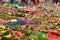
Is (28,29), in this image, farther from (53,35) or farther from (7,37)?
(7,37)

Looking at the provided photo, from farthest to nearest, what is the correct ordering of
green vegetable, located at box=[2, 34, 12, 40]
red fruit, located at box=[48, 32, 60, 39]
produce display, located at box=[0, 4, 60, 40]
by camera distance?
red fruit, located at box=[48, 32, 60, 39] < produce display, located at box=[0, 4, 60, 40] < green vegetable, located at box=[2, 34, 12, 40]

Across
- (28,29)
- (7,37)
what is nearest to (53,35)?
(28,29)

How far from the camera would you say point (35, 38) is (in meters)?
4.90

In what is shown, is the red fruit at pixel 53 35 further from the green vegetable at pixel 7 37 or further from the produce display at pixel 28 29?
the green vegetable at pixel 7 37

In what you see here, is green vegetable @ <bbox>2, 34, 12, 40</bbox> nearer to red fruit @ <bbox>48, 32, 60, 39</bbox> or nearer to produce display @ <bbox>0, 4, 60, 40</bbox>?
produce display @ <bbox>0, 4, 60, 40</bbox>

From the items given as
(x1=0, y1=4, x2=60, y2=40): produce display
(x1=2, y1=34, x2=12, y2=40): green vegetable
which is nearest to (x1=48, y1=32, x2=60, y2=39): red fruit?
(x1=0, y1=4, x2=60, y2=40): produce display

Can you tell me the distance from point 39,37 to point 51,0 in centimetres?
1408

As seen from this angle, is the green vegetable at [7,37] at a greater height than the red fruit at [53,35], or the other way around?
the green vegetable at [7,37]

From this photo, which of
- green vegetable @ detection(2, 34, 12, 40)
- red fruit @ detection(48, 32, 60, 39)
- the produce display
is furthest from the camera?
red fruit @ detection(48, 32, 60, 39)

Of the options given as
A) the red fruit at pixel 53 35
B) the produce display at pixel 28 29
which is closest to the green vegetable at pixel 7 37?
the produce display at pixel 28 29

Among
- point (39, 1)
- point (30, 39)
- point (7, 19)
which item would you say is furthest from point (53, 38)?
point (39, 1)

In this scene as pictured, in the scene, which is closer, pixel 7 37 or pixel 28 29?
pixel 7 37

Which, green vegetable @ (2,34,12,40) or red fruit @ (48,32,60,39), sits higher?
green vegetable @ (2,34,12,40)

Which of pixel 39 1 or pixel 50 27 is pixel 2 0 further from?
pixel 50 27
